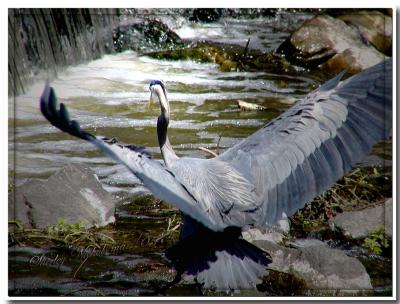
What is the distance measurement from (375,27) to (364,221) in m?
0.94

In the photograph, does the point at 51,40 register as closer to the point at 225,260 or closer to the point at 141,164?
the point at 141,164

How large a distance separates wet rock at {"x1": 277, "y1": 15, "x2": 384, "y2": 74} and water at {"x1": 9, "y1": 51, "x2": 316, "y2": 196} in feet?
0.45

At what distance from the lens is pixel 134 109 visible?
11.6ft

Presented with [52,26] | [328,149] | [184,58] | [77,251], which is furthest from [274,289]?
[52,26]

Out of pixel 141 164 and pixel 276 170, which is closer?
pixel 141 164

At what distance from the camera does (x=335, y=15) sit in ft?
11.5

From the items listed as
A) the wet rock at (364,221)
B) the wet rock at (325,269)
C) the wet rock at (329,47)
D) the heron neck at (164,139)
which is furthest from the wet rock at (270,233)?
the wet rock at (329,47)

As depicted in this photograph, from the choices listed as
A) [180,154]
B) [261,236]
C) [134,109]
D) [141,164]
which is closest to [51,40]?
[134,109]

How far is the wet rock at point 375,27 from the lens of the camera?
3344 millimetres

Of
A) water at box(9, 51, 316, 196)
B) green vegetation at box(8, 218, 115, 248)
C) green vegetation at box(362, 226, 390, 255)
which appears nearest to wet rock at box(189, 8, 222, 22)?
water at box(9, 51, 316, 196)

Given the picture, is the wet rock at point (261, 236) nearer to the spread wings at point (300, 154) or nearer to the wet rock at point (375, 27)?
the spread wings at point (300, 154)

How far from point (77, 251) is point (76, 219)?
0.18 metres

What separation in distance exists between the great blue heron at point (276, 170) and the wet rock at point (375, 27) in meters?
0.36

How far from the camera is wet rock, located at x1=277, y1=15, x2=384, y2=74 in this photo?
11.8 feet
